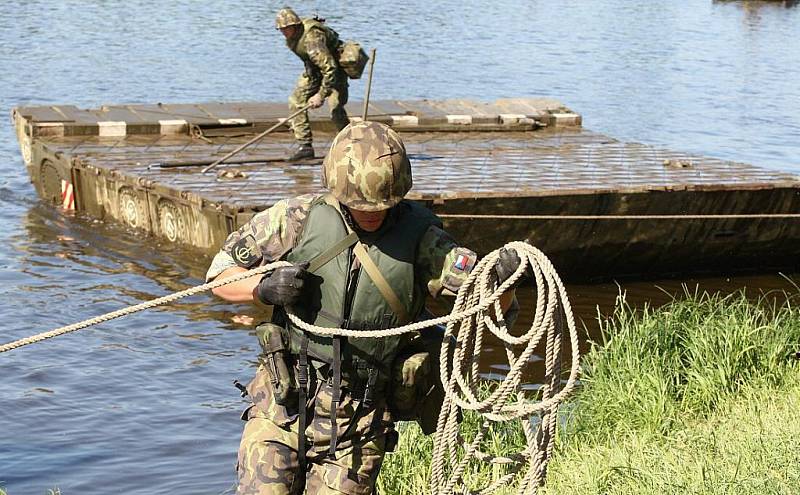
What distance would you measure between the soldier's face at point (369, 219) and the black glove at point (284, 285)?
0.93ft

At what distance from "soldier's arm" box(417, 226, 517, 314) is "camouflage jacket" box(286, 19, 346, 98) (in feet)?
27.9

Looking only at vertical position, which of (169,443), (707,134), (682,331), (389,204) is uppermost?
(389,204)

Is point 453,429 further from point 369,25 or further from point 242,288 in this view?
point 369,25

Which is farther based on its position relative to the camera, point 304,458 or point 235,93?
point 235,93

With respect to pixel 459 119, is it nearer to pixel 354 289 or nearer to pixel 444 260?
pixel 444 260

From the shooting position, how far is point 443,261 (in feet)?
16.2

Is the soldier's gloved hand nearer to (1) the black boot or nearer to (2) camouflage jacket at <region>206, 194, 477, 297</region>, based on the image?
(1) the black boot

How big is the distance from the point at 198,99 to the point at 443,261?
62.1ft

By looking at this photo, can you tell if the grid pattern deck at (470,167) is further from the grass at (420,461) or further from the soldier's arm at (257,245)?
the soldier's arm at (257,245)

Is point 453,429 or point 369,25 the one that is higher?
point 453,429

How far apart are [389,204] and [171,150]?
10396 millimetres

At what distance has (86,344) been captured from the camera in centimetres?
1080

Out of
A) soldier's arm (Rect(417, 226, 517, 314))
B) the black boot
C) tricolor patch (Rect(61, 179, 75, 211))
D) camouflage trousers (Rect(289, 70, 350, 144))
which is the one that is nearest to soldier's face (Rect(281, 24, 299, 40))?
camouflage trousers (Rect(289, 70, 350, 144))

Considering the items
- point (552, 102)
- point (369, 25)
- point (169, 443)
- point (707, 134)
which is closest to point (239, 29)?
point (369, 25)
